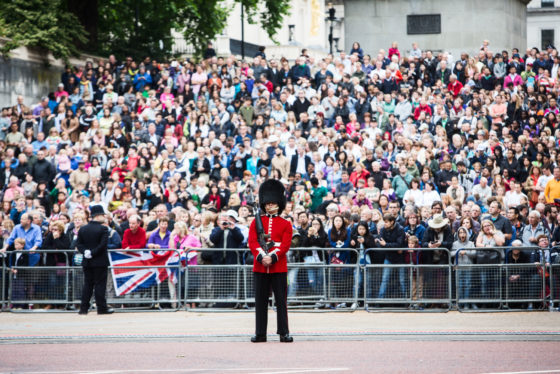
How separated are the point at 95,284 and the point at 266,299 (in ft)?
17.5

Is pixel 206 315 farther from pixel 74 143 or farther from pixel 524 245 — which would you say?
pixel 74 143

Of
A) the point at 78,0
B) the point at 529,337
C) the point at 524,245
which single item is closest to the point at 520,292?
the point at 524,245

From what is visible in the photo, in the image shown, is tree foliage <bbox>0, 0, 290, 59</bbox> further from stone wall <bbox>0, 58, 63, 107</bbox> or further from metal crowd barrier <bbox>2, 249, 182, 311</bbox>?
metal crowd barrier <bbox>2, 249, 182, 311</bbox>

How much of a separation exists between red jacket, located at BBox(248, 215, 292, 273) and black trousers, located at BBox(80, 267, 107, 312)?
509 cm

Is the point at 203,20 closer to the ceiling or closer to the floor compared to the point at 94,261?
closer to the ceiling

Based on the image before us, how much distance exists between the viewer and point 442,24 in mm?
32906

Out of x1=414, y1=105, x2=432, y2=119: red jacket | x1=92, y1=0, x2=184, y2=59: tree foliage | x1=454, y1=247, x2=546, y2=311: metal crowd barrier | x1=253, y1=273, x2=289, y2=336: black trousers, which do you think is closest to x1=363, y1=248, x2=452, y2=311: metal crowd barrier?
x1=454, y1=247, x2=546, y2=311: metal crowd barrier

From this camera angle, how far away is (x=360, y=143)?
25938mm

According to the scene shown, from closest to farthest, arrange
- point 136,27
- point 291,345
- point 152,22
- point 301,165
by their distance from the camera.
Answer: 1. point 291,345
2. point 301,165
3. point 136,27
4. point 152,22

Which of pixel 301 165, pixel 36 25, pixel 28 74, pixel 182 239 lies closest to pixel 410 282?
pixel 182 239

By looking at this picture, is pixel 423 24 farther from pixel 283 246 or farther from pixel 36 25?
pixel 283 246

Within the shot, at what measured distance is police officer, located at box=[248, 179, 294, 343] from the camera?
13.9 m

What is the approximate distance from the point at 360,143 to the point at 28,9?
44.8ft

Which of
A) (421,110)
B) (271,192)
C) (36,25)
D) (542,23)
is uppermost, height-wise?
(542,23)
